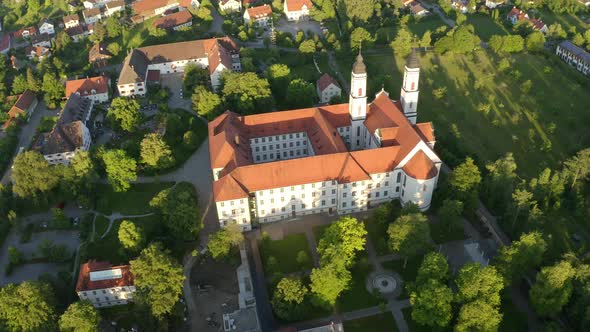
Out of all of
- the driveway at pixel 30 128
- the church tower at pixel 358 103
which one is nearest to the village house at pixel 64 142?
the driveway at pixel 30 128

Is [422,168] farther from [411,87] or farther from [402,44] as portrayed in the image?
[402,44]

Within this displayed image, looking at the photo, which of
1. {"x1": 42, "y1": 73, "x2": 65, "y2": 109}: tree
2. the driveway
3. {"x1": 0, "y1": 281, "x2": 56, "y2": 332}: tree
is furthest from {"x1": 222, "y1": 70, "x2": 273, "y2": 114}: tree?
{"x1": 0, "y1": 281, "x2": 56, "y2": 332}: tree

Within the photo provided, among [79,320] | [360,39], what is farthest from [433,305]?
[360,39]

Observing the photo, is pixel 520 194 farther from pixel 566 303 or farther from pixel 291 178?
pixel 291 178

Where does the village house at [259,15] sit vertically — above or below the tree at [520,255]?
below

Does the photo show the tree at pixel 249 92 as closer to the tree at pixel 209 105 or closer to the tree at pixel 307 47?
the tree at pixel 209 105
